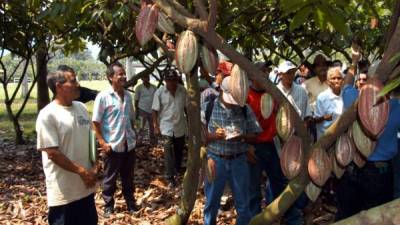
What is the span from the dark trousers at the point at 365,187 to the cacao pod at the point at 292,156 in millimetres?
1422

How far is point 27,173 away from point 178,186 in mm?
1722

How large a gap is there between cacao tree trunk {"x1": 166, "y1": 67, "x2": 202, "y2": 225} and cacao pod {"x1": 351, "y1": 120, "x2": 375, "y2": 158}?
121cm

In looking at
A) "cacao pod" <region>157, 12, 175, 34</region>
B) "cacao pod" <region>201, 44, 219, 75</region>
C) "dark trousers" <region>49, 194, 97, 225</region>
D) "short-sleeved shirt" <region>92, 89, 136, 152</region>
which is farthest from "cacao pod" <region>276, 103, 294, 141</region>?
"short-sleeved shirt" <region>92, 89, 136, 152</region>

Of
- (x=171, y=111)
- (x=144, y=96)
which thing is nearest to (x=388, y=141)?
(x=171, y=111)

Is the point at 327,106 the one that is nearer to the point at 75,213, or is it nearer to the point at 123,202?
the point at 123,202

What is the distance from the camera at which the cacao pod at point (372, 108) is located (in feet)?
4.29

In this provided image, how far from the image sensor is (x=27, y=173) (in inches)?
215

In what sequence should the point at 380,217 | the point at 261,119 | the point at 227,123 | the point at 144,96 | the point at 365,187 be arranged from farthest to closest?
the point at 144,96
the point at 261,119
the point at 227,123
the point at 365,187
the point at 380,217

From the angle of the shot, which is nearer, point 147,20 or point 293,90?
point 147,20

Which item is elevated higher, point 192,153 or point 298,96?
point 298,96

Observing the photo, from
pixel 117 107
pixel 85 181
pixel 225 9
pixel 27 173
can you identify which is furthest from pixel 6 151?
pixel 85 181

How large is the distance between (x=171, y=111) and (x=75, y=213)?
8.48ft

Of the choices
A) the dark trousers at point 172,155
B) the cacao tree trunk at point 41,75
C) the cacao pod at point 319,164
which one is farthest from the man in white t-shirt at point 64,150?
the cacao tree trunk at point 41,75

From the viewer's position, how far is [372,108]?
4.41ft
